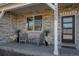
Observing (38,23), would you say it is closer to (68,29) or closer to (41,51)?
(68,29)

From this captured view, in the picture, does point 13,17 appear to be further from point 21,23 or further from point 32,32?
point 32,32

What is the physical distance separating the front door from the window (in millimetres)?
1922

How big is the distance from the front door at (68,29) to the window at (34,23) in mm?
1922

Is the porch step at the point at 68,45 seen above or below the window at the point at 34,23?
below

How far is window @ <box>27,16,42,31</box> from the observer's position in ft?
30.4

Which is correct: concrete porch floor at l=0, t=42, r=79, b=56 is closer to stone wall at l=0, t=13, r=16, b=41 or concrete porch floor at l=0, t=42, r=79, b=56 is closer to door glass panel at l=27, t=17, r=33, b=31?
stone wall at l=0, t=13, r=16, b=41

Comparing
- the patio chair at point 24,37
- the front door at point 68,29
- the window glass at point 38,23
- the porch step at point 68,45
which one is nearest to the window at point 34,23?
the window glass at point 38,23

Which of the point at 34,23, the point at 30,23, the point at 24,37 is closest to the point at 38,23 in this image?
the point at 34,23

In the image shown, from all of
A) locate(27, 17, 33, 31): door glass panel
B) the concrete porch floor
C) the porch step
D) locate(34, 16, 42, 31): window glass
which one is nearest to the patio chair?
locate(27, 17, 33, 31): door glass panel

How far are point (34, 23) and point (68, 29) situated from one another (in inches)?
108

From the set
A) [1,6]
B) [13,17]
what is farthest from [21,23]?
[1,6]

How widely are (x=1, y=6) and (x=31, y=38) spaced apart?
301 centimetres

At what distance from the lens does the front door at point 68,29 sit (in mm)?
7458

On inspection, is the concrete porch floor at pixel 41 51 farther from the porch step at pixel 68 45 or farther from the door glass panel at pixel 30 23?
the door glass panel at pixel 30 23
